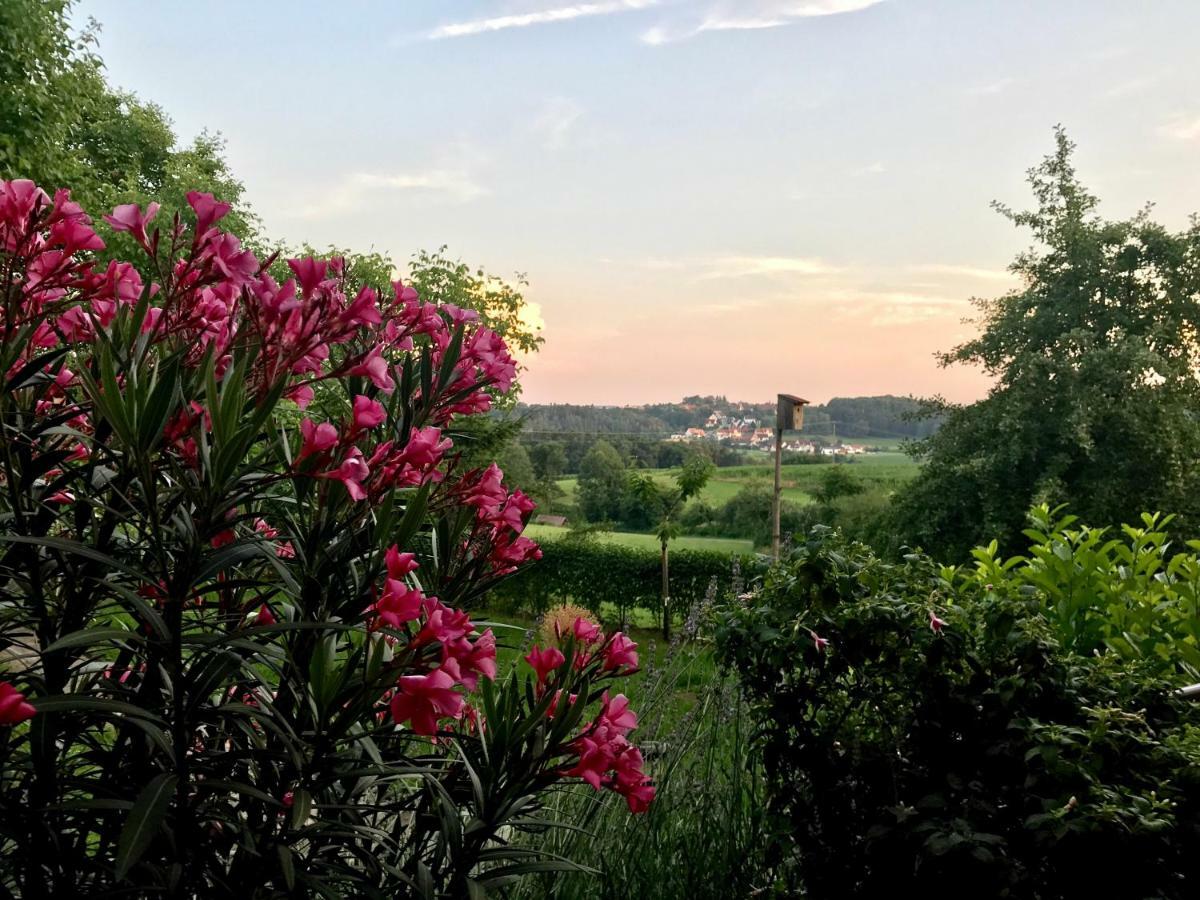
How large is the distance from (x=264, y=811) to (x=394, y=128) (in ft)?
29.9

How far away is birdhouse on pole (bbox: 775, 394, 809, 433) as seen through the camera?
10406 mm

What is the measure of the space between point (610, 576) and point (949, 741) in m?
9.68

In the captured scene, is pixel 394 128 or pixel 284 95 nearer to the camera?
pixel 284 95

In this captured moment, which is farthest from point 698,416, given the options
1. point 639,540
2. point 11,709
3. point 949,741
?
point 11,709

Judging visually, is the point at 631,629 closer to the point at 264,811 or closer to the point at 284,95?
the point at 284,95

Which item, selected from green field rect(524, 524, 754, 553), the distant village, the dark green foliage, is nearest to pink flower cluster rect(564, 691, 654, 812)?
the dark green foliage

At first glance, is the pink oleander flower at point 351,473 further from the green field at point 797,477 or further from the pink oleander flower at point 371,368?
the green field at point 797,477

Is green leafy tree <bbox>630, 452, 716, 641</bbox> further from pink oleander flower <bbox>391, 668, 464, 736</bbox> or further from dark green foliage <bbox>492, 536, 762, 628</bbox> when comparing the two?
pink oleander flower <bbox>391, 668, 464, 736</bbox>

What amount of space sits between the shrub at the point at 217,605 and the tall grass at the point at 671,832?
75 centimetres

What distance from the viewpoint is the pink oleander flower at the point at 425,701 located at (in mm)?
879

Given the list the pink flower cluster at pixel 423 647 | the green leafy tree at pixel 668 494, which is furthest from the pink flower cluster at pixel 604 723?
the green leafy tree at pixel 668 494

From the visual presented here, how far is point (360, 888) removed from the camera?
109 cm

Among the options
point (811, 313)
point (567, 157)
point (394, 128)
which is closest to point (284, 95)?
point (394, 128)

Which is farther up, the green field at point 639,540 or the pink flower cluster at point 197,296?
the pink flower cluster at point 197,296
